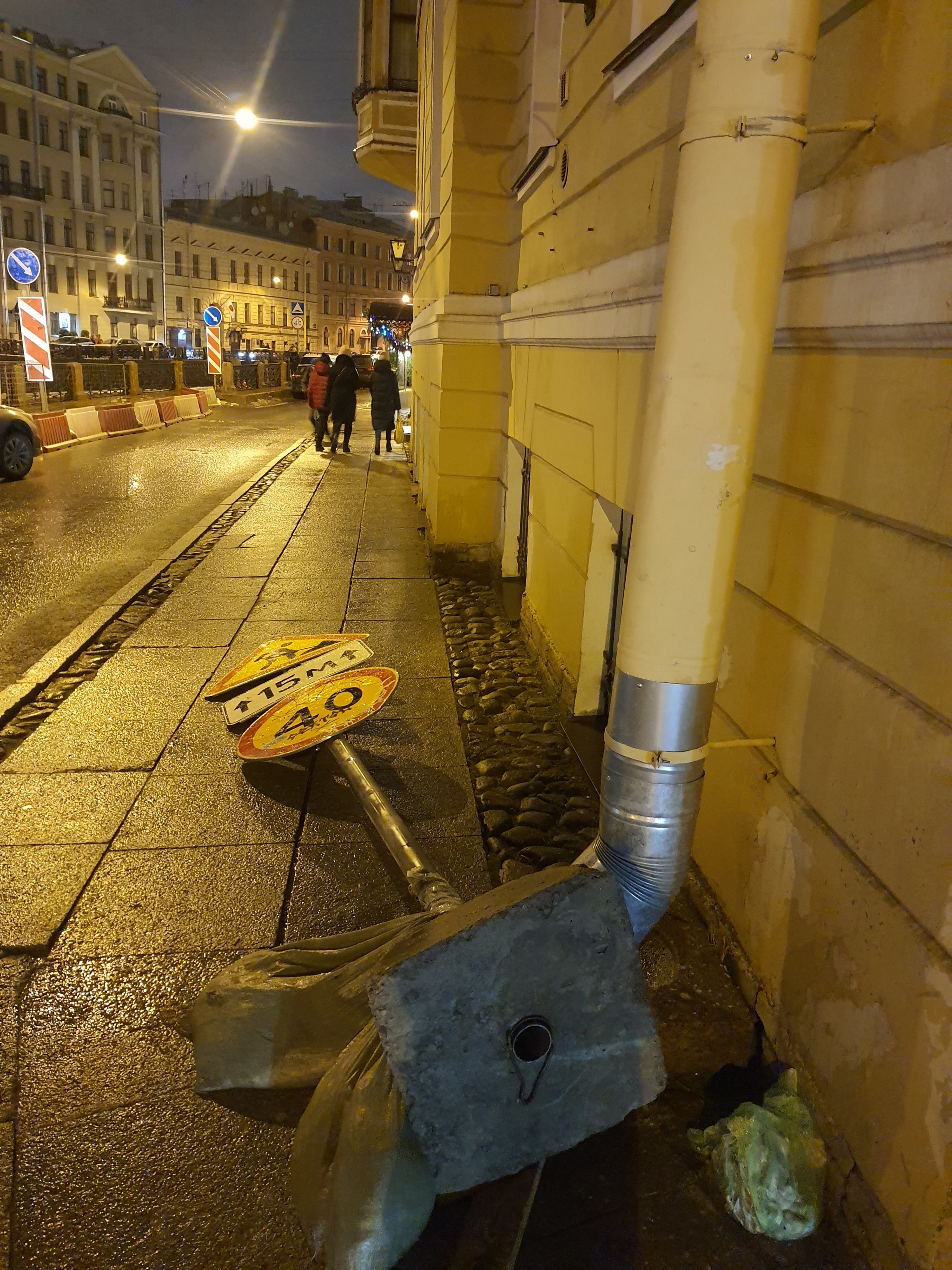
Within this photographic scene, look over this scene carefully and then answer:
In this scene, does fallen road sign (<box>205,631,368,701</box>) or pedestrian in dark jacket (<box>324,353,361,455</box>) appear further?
pedestrian in dark jacket (<box>324,353,361,455</box>)

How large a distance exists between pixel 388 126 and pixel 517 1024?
52.7 ft

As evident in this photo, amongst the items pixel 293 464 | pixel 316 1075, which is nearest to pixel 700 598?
pixel 316 1075

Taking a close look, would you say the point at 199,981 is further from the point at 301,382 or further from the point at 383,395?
the point at 301,382

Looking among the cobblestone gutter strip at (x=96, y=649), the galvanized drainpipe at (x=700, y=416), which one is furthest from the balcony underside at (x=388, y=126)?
the galvanized drainpipe at (x=700, y=416)

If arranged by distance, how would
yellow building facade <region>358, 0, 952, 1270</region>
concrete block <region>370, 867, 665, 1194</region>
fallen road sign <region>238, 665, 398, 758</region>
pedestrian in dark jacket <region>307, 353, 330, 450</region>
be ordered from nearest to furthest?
yellow building facade <region>358, 0, 952, 1270</region> → concrete block <region>370, 867, 665, 1194</region> → fallen road sign <region>238, 665, 398, 758</region> → pedestrian in dark jacket <region>307, 353, 330, 450</region>

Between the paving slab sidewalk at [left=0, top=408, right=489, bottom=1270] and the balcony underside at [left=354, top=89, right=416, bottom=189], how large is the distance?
1140 centimetres

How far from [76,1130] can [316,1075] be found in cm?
67

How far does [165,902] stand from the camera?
3564mm

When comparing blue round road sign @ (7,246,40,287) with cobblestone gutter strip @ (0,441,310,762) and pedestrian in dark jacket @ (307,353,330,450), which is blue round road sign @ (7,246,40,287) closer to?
pedestrian in dark jacket @ (307,353,330,450)

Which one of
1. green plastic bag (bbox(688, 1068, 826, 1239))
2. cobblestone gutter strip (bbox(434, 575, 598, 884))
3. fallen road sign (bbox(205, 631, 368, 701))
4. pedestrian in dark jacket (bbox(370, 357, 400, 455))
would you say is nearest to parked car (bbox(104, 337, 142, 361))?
pedestrian in dark jacket (bbox(370, 357, 400, 455))

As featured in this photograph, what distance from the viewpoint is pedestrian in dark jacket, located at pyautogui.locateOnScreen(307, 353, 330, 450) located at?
18.1 m

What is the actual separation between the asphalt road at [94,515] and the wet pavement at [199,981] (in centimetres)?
152

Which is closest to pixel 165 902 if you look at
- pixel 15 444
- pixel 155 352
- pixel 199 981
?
pixel 199 981

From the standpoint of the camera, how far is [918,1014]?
2.06 meters
